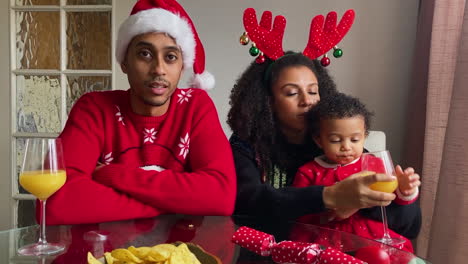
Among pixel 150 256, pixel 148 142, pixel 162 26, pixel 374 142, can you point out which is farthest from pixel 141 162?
pixel 374 142

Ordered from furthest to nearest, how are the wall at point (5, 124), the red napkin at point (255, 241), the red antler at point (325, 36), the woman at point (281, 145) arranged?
the wall at point (5, 124), the red antler at point (325, 36), the woman at point (281, 145), the red napkin at point (255, 241)

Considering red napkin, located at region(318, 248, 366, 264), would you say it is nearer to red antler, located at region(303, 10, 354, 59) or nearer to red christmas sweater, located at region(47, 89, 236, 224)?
red christmas sweater, located at region(47, 89, 236, 224)

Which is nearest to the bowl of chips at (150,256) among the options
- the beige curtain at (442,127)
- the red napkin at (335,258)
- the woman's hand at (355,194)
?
the red napkin at (335,258)

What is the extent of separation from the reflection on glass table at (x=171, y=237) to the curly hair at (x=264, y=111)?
338mm

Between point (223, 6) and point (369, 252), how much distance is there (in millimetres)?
1883

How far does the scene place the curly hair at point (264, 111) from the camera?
165 cm

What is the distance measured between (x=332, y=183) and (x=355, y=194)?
0.22 m

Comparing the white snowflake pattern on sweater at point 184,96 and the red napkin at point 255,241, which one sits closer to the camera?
the red napkin at point 255,241

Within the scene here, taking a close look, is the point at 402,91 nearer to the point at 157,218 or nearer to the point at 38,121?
the point at 157,218

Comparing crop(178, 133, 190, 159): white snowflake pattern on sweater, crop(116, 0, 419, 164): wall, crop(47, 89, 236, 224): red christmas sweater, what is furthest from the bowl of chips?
crop(116, 0, 419, 164): wall

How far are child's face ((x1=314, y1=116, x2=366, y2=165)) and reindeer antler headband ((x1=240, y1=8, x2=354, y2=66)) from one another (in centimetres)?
37

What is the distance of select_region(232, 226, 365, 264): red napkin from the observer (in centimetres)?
88

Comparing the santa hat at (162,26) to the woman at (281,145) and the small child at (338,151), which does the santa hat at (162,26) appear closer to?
the woman at (281,145)

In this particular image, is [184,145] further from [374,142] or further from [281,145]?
[374,142]
